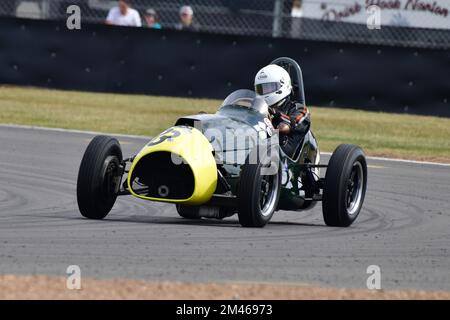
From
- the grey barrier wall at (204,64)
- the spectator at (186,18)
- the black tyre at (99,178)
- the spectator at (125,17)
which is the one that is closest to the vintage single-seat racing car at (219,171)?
the black tyre at (99,178)

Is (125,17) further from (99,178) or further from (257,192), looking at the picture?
(257,192)

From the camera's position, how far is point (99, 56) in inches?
802

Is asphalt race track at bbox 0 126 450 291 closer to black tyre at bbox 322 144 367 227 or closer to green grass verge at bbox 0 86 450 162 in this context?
black tyre at bbox 322 144 367 227

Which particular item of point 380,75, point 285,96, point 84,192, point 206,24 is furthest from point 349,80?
point 84,192

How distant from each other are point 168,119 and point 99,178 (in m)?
10.2

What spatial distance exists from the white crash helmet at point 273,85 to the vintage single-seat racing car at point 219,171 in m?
0.23

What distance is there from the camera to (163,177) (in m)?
8.60

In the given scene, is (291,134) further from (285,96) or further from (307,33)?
(307,33)

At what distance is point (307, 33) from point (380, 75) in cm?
199

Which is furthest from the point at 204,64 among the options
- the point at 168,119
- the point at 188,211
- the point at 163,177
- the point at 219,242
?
the point at 219,242

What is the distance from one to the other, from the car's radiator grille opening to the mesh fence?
1168cm

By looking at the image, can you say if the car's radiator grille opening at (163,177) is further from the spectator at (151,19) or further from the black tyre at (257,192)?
the spectator at (151,19)

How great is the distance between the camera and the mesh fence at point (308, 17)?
20125 millimetres
